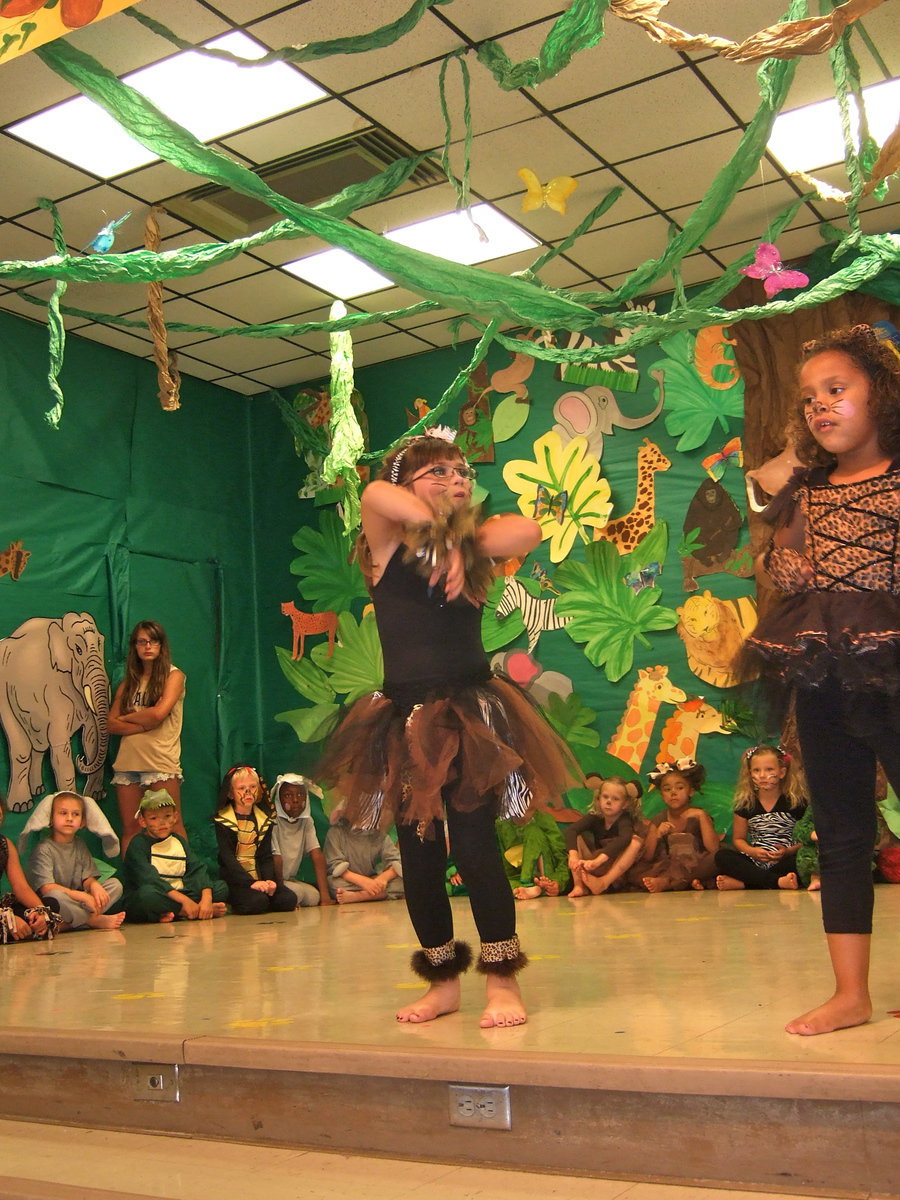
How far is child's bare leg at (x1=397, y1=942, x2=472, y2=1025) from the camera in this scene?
89.1 inches

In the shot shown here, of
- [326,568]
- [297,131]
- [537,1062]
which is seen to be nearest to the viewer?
[537,1062]

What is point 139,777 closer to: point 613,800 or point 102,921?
point 102,921

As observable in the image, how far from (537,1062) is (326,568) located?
5.21 metres

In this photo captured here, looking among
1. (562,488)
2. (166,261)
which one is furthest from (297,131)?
(562,488)

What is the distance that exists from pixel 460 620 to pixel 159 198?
324cm

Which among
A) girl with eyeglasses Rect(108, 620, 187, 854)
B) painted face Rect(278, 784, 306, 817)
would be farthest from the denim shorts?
painted face Rect(278, 784, 306, 817)

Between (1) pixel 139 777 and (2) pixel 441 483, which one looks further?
(1) pixel 139 777

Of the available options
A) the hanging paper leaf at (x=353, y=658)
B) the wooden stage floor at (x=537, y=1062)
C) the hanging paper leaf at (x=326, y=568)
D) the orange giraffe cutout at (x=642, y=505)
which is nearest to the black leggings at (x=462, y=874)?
the wooden stage floor at (x=537, y=1062)

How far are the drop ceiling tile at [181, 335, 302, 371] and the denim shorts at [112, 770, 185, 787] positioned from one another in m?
2.31

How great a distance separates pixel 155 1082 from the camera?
212cm

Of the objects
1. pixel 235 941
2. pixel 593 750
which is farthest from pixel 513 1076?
pixel 593 750

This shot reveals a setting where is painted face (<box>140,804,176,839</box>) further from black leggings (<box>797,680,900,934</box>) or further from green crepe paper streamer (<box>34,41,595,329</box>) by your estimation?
black leggings (<box>797,680,900,934</box>)

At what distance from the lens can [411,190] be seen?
16.0 ft

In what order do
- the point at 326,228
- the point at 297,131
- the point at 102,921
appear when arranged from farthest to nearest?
the point at 102,921 → the point at 297,131 → the point at 326,228
